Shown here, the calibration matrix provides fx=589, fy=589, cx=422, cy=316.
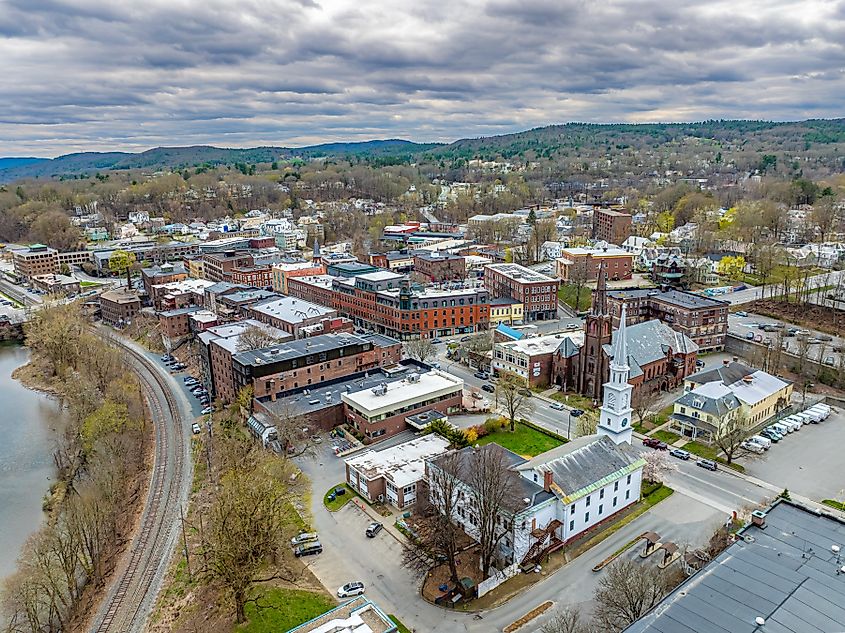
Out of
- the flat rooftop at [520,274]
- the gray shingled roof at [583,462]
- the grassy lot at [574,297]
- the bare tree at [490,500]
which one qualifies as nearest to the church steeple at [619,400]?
the gray shingled roof at [583,462]

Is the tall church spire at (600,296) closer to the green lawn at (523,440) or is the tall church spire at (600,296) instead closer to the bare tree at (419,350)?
the green lawn at (523,440)

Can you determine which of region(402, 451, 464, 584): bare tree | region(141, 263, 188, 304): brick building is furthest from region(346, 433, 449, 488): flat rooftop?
region(141, 263, 188, 304): brick building

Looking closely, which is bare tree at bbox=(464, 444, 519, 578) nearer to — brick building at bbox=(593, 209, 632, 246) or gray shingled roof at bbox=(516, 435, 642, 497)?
gray shingled roof at bbox=(516, 435, 642, 497)

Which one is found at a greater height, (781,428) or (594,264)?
(594,264)

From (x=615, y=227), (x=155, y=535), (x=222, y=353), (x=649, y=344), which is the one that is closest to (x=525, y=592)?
(x=155, y=535)

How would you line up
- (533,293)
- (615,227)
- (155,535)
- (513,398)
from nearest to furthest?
(155,535) < (513,398) < (533,293) < (615,227)

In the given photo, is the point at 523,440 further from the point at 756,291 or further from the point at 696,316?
the point at 756,291
